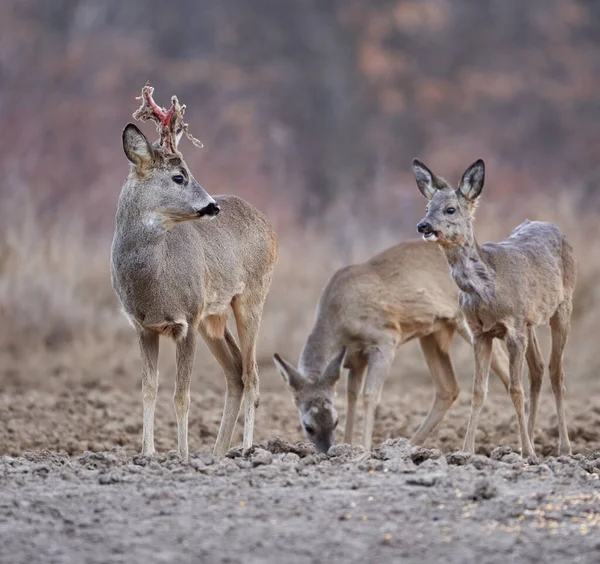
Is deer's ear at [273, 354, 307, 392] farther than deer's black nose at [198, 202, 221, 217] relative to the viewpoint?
Yes

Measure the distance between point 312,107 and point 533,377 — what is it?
846 inches

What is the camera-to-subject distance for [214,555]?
6293mm

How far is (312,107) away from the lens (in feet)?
106

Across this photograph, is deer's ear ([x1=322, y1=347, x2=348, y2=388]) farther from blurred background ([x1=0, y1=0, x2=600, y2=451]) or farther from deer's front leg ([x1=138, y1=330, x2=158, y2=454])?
blurred background ([x1=0, y1=0, x2=600, y2=451])

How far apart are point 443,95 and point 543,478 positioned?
24809 mm

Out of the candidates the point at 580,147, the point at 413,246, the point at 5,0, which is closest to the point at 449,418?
the point at 413,246

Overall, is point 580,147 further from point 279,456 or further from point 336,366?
point 279,456

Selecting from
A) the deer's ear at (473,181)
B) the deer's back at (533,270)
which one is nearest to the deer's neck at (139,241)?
the deer's ear at (473,181)

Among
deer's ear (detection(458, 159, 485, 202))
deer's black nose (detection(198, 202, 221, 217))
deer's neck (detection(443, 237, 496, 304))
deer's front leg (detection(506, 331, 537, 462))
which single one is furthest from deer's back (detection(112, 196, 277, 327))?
deer's front leg (detection(506, 331, 537, 462))

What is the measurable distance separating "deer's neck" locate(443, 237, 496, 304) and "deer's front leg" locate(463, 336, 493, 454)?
1.58ft

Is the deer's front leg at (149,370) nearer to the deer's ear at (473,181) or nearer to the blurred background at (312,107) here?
the deer's ear at (473,181)

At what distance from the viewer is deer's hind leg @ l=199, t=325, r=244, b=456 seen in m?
11.2

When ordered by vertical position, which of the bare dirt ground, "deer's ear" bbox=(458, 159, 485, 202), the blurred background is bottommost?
the bare dirt ground

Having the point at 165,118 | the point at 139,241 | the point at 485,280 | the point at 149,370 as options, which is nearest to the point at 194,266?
the point at 139,241
